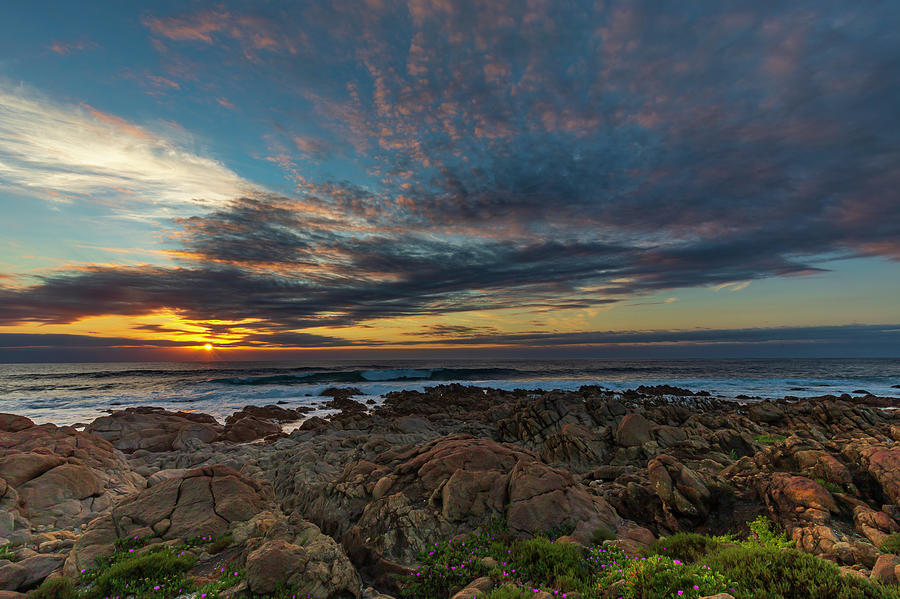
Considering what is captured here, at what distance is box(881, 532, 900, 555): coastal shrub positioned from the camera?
25.5ft

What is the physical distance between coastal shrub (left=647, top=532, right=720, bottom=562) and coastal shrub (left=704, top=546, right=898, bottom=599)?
65.1 inches

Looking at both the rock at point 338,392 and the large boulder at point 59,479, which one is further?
the rock at point 338,392

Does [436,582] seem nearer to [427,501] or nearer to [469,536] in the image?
[469,536]

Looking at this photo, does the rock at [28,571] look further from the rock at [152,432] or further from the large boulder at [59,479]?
the rock at [152,432]

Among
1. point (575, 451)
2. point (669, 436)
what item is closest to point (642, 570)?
point (575, 451)

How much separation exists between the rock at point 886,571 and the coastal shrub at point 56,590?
535 inches

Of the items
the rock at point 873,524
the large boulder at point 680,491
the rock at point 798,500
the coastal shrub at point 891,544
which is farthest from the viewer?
the large boulder at point 680,491

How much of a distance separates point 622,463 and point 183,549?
60.8ft

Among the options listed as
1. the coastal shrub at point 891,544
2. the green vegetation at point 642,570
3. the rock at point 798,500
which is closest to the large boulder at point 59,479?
the green vegetation at point 642,570

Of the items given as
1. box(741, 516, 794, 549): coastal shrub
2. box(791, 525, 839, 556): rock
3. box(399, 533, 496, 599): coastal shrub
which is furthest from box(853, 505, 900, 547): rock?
box(399, 533, 496, 599): coastal shrub

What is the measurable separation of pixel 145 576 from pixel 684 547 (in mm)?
11285

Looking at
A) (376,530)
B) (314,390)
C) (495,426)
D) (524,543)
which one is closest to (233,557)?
(376,530)

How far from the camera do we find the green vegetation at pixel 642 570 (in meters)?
5.66

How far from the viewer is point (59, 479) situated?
13102mm
